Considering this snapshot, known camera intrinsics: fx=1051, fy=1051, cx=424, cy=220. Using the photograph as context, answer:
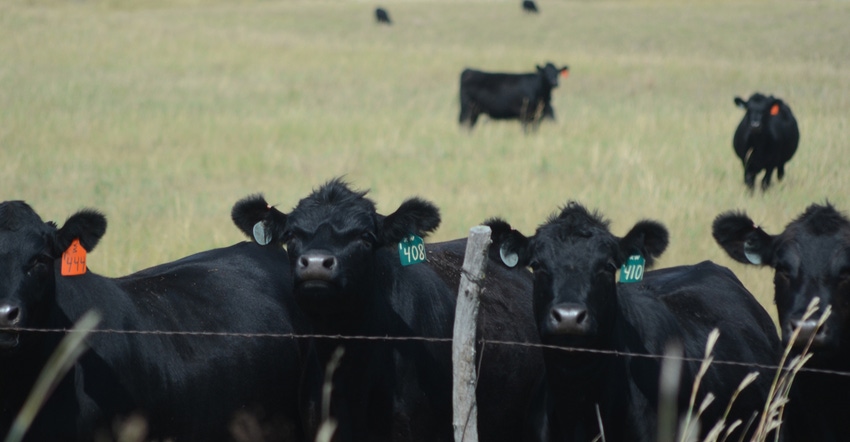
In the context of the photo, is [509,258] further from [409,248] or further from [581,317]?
[581,317]

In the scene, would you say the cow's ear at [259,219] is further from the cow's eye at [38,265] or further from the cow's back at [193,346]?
the cow's eye at [38,265]

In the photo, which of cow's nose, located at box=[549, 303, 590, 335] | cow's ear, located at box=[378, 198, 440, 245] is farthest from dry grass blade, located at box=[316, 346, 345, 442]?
cow's nose, located at box=[549, 303, 590, 335]

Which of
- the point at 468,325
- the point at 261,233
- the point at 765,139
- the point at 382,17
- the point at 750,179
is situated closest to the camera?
the point at 468,325

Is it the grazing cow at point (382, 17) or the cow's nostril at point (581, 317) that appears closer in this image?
the cow's nostril at point (581, 317)

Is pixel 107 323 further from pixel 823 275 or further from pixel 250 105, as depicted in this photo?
pixel 250 105

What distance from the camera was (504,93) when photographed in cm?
2370

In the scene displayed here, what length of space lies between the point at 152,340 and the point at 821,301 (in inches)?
130

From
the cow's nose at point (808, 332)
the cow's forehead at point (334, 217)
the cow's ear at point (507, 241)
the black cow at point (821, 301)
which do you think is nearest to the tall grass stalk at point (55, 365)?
the cow's forehead at point (334, 217)

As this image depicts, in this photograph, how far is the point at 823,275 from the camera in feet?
16.1

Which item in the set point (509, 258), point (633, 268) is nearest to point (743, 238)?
point (633, 268)

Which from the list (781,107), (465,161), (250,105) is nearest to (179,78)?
(250,105)

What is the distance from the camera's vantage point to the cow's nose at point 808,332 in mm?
4604

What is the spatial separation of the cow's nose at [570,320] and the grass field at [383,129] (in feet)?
13.6

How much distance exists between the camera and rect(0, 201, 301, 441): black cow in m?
4.82
